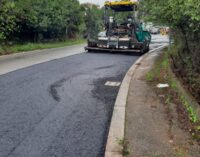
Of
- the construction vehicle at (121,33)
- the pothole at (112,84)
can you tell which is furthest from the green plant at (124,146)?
the construction vehicle at (121,33)

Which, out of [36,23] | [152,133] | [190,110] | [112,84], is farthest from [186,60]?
[36,23]

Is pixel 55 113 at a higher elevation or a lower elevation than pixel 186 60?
lower

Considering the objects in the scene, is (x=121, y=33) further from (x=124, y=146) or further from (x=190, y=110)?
(x=124, y=146)

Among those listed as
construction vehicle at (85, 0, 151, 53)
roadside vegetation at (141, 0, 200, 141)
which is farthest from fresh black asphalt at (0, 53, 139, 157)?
construction vehicle at (85, 0, 151, 53)

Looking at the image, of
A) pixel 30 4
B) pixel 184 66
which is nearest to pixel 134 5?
pixel 30 4

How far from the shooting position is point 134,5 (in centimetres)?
2425

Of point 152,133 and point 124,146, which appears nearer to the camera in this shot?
point 124,146

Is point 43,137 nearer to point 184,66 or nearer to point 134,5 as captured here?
point 184,66

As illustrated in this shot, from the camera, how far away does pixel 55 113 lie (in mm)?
7875

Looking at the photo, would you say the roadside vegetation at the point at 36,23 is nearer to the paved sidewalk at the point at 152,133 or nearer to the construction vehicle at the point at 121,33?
the construction vehicle at the point at 121,33

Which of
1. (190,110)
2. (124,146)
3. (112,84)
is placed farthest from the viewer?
(112,84)

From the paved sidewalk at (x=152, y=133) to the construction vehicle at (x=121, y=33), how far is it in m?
14.1

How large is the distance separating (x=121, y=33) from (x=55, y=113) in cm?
1710

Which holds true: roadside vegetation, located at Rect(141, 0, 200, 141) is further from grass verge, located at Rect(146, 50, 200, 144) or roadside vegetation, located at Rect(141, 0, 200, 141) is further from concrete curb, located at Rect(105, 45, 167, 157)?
concrete curb, located at Rect(105, 45, 167, 157)
